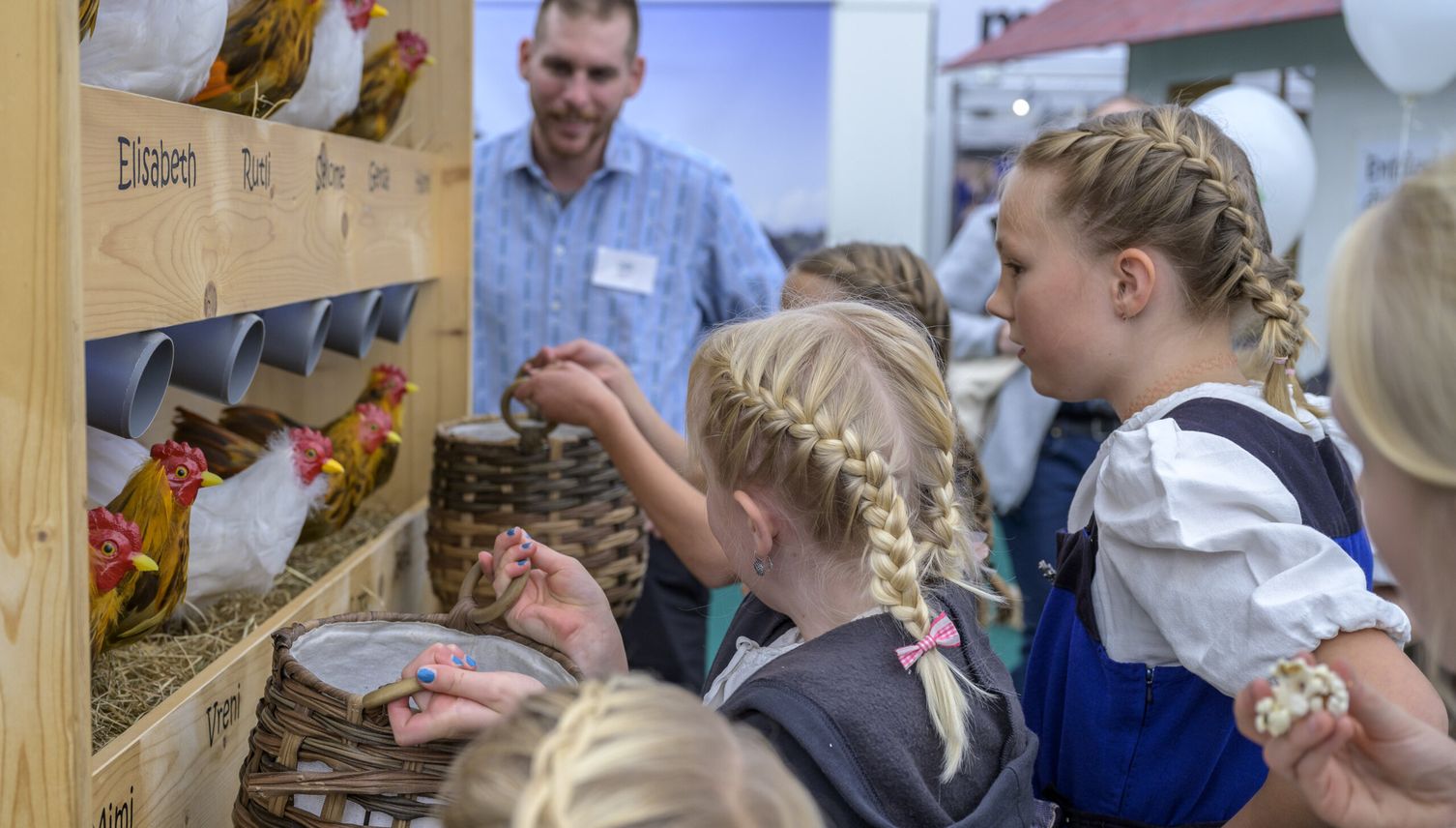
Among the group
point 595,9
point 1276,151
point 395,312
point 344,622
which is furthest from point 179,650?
point 1276,151

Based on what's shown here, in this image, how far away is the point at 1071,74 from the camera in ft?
25.3

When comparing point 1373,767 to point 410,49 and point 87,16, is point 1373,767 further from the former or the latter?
point 410,49

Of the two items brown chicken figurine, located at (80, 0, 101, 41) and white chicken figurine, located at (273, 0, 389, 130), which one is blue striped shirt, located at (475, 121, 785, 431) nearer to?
white chicken figurine, located at (273, 0, 389, 130)

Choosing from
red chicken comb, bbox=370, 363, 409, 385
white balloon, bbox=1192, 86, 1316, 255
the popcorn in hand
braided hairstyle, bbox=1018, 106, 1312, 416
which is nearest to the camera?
the popcorn in hand

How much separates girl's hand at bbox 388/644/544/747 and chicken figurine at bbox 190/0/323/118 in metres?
0.75

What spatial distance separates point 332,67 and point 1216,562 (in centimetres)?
134

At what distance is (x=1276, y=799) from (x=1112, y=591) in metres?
0.27

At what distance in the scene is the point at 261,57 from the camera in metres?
1.54

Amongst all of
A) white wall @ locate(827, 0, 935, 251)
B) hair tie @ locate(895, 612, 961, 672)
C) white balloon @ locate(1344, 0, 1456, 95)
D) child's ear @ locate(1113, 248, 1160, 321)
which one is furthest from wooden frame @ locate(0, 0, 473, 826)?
white wall @ locate(827, 0, 935, 251)

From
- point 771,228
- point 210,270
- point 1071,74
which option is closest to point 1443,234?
point 210,270

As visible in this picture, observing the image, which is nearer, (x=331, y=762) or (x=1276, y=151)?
(x=331, y=762)

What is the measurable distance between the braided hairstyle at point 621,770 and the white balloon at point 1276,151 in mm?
3060

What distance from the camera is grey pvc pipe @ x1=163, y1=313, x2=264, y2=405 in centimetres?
150

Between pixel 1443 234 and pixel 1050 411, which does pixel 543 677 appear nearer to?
pixel 1443 234
